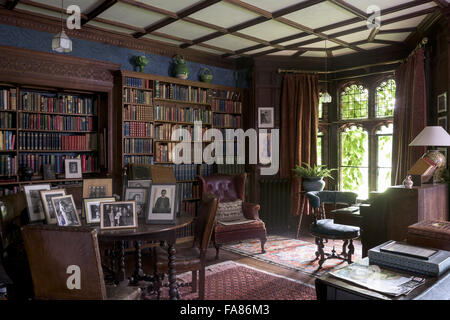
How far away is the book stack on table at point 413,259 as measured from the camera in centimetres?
148

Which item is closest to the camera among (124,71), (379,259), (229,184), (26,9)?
(379,259)

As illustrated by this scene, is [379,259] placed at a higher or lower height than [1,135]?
lower

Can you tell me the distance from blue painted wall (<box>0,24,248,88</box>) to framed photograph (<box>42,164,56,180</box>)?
1507 millimetres

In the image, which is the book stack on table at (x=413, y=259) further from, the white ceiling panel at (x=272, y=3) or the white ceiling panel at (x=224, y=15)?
the white ceiling panel at (x=224, y=15)

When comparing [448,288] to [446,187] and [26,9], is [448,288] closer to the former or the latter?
[446,187]

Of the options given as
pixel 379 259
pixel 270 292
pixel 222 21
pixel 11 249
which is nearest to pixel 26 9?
pixel 222 21

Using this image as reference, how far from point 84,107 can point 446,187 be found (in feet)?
15.2

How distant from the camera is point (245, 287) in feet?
11.9

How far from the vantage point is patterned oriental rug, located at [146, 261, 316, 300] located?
A: 338 cm

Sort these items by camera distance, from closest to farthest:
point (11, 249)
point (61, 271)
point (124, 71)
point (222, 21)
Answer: point (61, 271)
point (11, 249)
point (222, 21)
point (124, 71)

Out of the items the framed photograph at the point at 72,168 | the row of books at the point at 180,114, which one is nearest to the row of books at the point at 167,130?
the row of books at the point at 180,114

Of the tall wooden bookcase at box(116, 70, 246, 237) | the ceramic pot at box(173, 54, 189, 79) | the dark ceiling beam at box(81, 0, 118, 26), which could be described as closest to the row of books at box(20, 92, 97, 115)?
the tall wooden bookcase at box(116, 70, 246, 237)

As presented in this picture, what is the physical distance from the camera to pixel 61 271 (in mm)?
1946

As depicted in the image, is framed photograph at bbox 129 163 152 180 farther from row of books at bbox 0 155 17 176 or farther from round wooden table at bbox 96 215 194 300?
round wooden table at bbox 96 215 194 300
